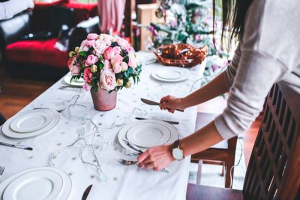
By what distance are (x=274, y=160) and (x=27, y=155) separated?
83 cm

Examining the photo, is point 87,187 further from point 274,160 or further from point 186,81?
point 186,81

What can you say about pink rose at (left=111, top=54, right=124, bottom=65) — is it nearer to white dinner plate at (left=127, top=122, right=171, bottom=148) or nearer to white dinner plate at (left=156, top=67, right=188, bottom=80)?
white dinner plate at (left=127, top=122, right=171, bottom=148)

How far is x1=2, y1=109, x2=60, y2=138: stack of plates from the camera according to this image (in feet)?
3.32

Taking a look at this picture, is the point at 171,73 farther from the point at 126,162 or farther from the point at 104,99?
the point at 126,162

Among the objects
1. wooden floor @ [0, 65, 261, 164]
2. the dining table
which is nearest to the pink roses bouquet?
the dining table

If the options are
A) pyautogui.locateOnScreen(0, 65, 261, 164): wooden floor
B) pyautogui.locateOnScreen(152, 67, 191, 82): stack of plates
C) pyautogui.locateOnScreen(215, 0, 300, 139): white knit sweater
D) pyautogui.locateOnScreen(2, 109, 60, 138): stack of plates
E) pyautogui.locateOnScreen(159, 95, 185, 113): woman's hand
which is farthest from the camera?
pyautogui.locateOnScreen(0, 65, 261, 164): wooden floor

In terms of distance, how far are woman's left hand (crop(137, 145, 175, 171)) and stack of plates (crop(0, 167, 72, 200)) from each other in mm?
224

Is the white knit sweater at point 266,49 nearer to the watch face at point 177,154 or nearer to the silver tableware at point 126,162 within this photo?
the watch face at point 177,154

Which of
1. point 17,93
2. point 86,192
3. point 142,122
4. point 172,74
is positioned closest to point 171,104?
point 142,122

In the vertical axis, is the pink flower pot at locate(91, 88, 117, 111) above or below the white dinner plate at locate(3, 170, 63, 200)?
above

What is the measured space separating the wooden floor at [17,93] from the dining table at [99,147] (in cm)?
151

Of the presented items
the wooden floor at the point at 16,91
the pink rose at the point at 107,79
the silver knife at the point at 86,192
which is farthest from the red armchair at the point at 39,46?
the silver knife at the point at 86,192

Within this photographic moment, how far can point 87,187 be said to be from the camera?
771 millimetres

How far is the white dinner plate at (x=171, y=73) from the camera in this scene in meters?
1.47
